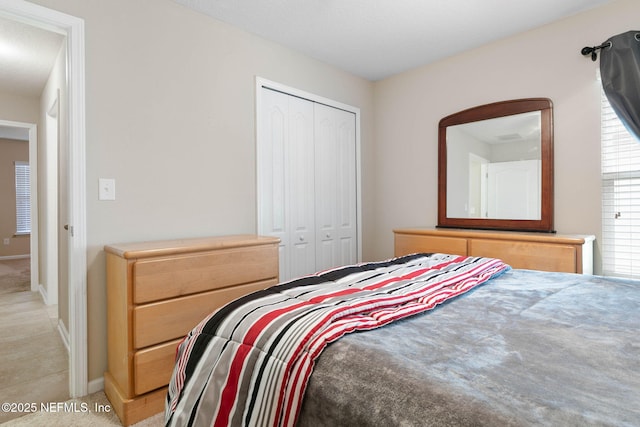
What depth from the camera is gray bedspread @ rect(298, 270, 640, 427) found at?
628mm

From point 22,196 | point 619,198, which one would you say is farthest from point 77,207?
point 22,196

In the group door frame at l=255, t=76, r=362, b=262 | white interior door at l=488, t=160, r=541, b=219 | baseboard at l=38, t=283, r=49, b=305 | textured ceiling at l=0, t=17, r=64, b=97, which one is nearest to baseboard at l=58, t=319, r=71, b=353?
baseboard at l=38, t=283, r=49, b=305

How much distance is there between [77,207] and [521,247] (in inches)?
118

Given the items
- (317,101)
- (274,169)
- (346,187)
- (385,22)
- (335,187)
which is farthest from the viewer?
(346,187)

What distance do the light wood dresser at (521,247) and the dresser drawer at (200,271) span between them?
1.50 meters

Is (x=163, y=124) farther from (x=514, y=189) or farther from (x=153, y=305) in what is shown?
(x=514, y=189)

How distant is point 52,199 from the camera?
140 inches

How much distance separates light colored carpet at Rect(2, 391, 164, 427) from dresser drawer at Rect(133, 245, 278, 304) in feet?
2.07

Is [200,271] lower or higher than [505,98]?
lower

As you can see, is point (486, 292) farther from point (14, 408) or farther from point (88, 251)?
point (14, 408)

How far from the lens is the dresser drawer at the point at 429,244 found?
289 cm

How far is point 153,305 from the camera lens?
1.78 m

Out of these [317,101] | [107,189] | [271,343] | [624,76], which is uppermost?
[317,101]

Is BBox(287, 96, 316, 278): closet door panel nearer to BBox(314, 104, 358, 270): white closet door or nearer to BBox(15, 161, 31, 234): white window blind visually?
BBox(314, 104, 358, 270): white closet door
